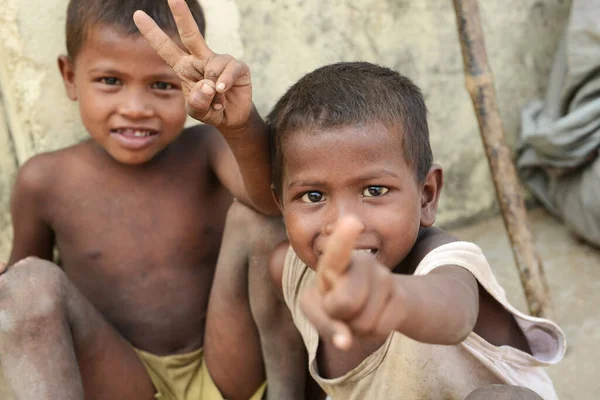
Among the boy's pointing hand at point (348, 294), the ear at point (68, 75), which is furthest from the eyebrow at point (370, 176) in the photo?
the ear at point (68, 75)

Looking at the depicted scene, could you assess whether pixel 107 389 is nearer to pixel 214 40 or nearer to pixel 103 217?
pixel 103 217

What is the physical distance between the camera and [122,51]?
2031mm

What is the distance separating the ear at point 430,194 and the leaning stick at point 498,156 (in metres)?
0.89

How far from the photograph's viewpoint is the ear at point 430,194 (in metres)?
Result: 1.72

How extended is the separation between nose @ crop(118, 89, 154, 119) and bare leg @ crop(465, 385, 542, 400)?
1.11 meters

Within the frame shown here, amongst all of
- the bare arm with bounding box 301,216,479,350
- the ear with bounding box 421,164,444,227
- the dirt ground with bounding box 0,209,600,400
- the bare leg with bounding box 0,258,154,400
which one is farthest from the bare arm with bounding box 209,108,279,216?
the dirt ground with bounding box 0,209,600,400

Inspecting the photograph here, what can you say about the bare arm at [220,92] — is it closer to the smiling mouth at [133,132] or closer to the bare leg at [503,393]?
the smiling mouth at [133,132]

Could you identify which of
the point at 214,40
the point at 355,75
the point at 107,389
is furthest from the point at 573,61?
the point at 107,389

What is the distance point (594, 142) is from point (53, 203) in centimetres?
208

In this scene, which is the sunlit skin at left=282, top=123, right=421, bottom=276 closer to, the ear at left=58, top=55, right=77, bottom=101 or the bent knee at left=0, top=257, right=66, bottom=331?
the bent knee at left=0, top=257, right=66, bottom=331

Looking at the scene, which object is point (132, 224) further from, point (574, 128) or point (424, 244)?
point (574, 128)

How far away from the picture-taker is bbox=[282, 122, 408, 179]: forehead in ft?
5.15

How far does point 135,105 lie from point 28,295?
1.93 ft

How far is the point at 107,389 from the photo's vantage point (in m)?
1.93
